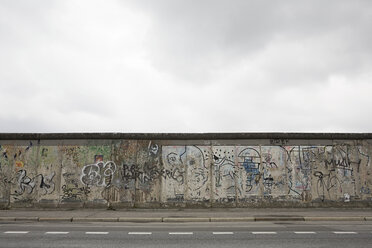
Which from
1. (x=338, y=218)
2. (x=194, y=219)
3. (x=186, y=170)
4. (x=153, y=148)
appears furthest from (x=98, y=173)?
(x=338, y=218)

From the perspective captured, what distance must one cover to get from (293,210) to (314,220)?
239 cm

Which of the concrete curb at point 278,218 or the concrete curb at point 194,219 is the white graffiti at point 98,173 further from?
the concrete curb at point 278,218

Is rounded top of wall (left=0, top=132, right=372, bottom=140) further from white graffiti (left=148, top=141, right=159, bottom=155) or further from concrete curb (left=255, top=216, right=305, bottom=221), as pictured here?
concrete curb (left=255, top=216, right=305, bottom=221)

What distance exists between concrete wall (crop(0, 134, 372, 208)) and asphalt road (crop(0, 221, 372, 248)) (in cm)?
432

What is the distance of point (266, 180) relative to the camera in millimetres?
15188

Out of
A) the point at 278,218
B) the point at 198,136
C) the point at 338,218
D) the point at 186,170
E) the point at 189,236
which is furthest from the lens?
the point at 198,136

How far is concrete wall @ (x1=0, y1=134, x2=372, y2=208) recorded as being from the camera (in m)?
15.0

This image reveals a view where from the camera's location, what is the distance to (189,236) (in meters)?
8.48

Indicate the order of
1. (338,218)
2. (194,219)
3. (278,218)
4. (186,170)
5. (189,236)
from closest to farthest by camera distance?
1. (189,236)
2. (194,219)
3. (278,218)
4. (338,218)
5. (186,170)

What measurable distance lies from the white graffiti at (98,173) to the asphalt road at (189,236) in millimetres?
4888

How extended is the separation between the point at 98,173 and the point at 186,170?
4316 mm

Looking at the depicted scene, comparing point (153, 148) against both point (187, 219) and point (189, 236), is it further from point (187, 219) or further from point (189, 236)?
point (189, 236)

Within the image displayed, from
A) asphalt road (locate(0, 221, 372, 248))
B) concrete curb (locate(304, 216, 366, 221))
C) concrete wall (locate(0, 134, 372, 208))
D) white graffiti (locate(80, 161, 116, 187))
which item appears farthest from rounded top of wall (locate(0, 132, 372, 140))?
asphalt road (locate(0, 221, 372, 248))

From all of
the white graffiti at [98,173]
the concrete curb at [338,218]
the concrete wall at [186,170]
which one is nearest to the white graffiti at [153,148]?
the concrete wall at [186,170]
